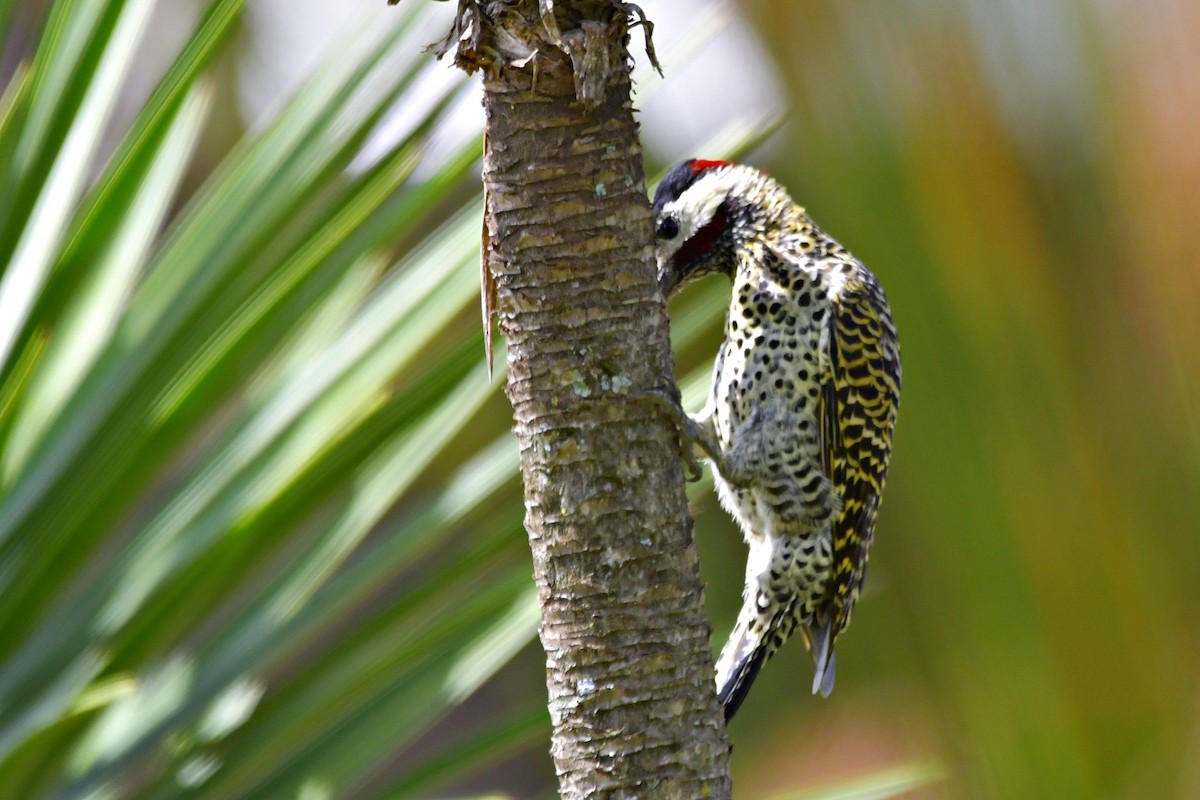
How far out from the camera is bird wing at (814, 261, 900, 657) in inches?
99.3

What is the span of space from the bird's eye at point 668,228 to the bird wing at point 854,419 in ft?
1.06

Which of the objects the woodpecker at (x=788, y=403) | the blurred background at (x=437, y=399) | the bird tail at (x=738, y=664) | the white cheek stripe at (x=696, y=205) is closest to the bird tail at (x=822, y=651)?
the woodpecker at (x=788, y=403)

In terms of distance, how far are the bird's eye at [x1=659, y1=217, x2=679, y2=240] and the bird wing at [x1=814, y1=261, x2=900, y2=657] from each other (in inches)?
→ 12.7

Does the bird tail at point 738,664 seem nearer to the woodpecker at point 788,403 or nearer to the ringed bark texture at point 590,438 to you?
the woodpecker at point 788,403

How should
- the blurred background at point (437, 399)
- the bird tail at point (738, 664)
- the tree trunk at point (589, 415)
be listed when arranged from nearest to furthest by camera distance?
the tree trunk at point (589, 415) → the blurred background at point (437, 399) → the bird tail at point (738, 664)

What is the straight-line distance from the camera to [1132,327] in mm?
1833

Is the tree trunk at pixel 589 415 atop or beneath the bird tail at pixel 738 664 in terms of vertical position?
atop

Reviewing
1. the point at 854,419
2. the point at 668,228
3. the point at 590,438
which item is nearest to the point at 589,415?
the point at 590,438

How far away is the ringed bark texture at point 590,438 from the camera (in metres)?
1.42

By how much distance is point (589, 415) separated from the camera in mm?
1425

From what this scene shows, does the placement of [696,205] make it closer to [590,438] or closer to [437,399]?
[437,399]

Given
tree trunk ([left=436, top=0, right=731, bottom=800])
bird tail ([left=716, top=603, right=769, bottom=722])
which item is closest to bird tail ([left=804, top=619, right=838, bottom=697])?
bird tail ([left=716, top=603, right=769, bottom=722])

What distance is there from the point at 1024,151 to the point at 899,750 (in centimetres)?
158

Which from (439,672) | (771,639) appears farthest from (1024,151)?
(439,672)
